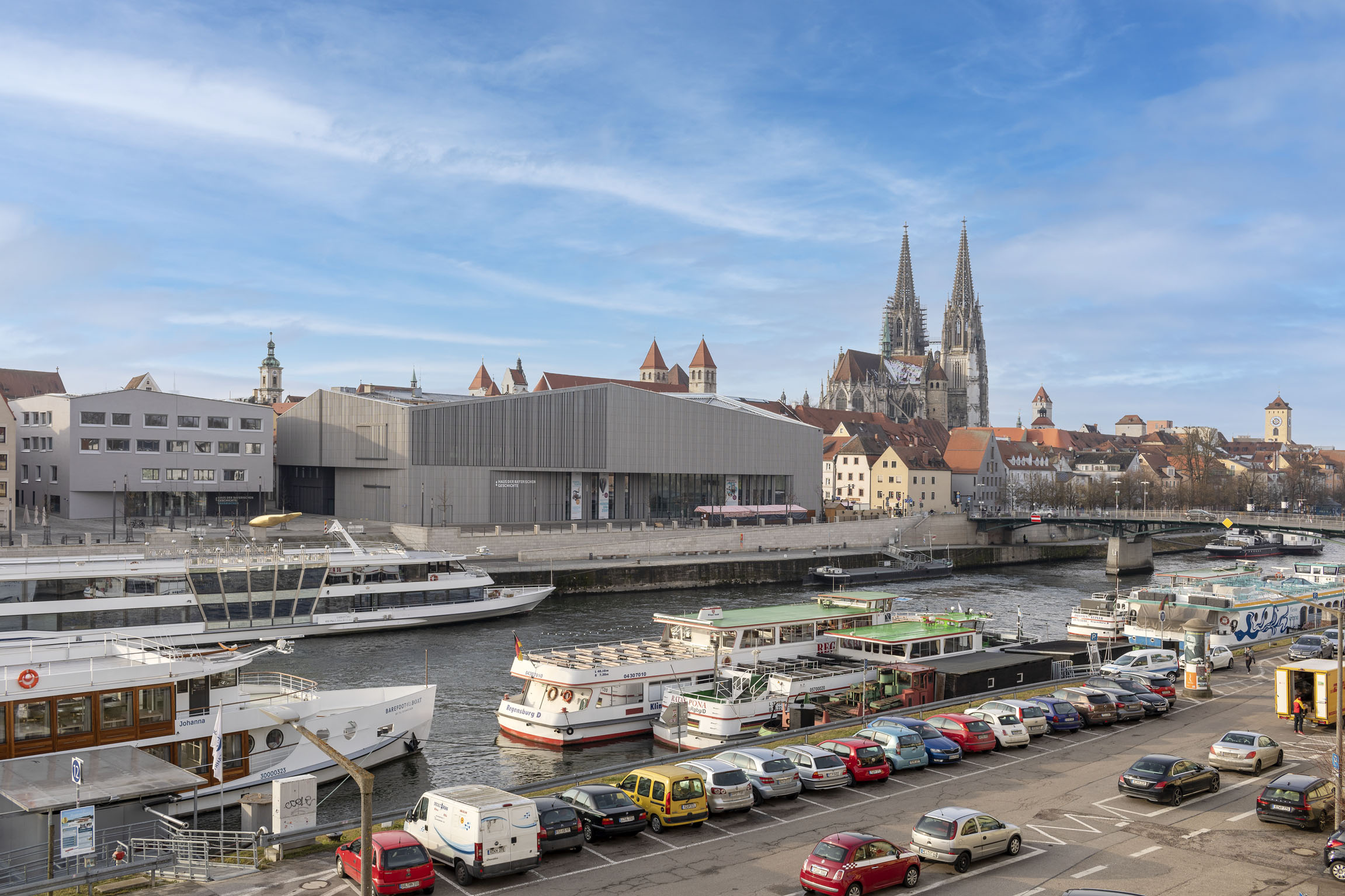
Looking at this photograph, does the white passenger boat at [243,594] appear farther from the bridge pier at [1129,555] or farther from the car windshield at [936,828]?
the bridge pier at [1129,555]

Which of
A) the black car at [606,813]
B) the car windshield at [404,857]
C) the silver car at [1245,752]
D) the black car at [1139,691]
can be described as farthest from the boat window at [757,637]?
the car windshield at [404,857]

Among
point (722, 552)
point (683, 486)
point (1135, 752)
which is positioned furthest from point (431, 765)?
point (683, 486)

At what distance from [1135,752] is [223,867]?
21191 millimetres

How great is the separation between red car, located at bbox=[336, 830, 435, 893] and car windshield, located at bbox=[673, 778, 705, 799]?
526cm

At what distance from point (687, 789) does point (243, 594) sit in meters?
35.4

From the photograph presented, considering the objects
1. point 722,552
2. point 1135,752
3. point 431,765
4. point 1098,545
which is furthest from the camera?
point 1098,545

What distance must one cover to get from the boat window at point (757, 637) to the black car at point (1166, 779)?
1711 cm

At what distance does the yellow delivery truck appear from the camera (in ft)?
96.7

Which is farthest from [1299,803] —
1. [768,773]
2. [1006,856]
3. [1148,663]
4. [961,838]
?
[1148,663]

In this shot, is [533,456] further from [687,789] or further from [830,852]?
[830,852]

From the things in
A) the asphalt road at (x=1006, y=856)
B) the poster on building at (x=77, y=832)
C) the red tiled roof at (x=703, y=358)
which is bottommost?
the asphalt road at (x=1006, y=856)

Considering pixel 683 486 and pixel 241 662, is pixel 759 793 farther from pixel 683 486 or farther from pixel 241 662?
pixel 683 486

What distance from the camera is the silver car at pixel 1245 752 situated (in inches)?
968

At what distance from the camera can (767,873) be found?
18078 millimetres
